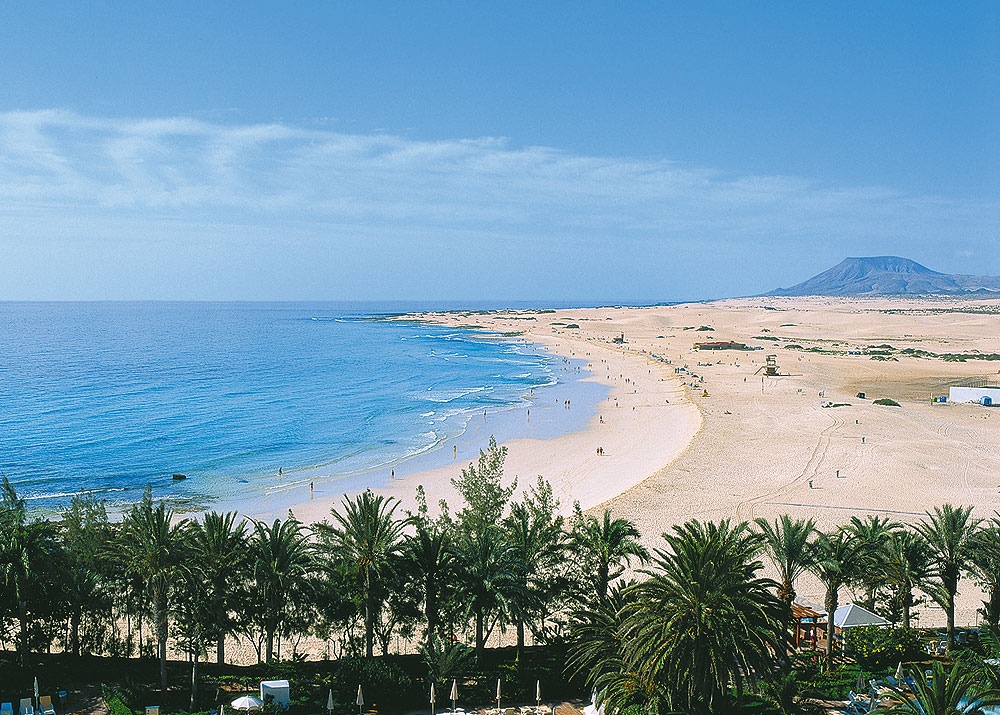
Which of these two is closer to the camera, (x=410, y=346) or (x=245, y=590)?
(x=245, y=590)

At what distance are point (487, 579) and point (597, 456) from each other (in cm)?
3483

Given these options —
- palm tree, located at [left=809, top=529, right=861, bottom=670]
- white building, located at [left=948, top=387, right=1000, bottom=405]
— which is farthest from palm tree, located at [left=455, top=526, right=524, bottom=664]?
white building, located at [left=948, top=387, right=1000, bottom=405]

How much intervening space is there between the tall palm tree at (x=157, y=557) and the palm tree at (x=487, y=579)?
794 centimetres

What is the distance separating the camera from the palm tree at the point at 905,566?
2272 centimetres

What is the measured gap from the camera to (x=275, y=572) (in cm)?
1986

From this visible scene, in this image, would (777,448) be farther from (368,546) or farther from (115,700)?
(115,700)

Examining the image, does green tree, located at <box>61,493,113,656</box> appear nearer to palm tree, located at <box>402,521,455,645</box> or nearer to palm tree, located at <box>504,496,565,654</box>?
palm tree, located at <box>402,521,455,645</box>

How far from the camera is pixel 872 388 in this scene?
266ft

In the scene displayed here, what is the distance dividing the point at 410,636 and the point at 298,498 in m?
23.7

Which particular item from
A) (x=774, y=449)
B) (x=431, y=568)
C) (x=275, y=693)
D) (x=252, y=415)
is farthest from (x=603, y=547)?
(x=252, y=415)

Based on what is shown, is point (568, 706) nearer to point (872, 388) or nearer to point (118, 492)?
point (118, 492)

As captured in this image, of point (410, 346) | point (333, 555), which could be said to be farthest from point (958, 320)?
point (333, 555)

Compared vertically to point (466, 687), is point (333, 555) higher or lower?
higher

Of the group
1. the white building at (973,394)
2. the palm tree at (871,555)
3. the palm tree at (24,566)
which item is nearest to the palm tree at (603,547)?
the palm tree at (871,555)
